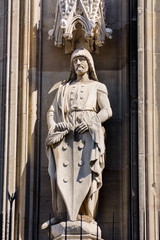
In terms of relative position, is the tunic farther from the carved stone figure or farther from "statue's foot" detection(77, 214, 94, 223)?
the carved stone figure

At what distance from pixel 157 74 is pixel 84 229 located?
2298 mm

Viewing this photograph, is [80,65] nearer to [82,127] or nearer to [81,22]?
[81,22]

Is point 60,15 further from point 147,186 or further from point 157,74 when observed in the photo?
point 147,186

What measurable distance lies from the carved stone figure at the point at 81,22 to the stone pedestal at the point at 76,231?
8.25 feet

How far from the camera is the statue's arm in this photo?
14.8 meters

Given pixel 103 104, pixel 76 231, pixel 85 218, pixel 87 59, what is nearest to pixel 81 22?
pixel 87 59

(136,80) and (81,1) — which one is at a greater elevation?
(81,1)

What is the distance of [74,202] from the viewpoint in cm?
1454

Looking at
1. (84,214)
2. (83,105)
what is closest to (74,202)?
(84,214)

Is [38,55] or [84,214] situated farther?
[38,55]

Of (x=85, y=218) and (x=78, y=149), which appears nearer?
(x=85, y=218)

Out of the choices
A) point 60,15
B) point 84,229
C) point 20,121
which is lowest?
point 84,229

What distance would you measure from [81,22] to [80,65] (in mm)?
581

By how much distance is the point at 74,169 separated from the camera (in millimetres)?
14664
